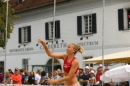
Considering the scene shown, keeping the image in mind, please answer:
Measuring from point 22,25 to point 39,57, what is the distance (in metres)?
3.79

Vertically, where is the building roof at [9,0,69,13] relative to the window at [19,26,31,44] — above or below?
above

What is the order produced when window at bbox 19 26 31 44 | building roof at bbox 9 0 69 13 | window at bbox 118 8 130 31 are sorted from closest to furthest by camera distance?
window at bbox 118 8 130 31 → building roof at bbox 9 0 69 13 → window at bbox 19 26 31 44

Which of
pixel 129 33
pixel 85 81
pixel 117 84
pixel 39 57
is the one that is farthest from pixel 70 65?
pixel 39 57

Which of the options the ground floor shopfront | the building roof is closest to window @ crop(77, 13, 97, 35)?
the ground floor shopfront

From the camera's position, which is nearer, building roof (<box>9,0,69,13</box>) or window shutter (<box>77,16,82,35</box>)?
window shutter (<box>77,16,82,35</box>)

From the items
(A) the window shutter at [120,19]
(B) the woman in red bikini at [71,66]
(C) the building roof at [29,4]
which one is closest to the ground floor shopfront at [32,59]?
(A) the window shutter at [120,19]

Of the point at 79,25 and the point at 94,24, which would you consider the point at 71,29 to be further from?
the point at 94,24

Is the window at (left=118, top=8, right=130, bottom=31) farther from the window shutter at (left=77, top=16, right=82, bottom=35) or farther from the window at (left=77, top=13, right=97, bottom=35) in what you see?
the window shutter at (left=77, top=16, right=82, bottom=35)

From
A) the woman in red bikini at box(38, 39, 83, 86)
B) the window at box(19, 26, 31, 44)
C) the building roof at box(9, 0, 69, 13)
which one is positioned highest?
the building roof at box(9, 0, 69, 13)

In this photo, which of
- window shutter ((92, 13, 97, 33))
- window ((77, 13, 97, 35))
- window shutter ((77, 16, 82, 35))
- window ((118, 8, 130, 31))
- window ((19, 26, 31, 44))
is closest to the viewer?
window ((118, 8, 130, 31))

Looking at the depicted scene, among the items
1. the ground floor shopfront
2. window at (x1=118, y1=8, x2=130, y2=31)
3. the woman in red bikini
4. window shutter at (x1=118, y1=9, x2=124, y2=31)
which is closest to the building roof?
the ground floor shopfront

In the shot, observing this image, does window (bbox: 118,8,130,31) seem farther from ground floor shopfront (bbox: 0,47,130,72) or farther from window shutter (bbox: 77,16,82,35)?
window shutter (bbox: 77,16,82,35)

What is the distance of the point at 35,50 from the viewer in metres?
34.8

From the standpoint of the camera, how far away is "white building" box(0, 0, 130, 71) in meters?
26.9
